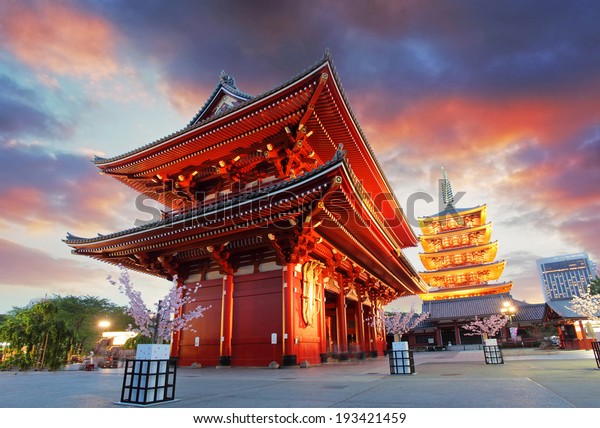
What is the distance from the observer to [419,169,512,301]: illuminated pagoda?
55.0 metres

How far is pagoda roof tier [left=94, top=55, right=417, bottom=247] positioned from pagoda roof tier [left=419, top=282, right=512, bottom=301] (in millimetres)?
40557

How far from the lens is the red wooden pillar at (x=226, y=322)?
16.2 meters

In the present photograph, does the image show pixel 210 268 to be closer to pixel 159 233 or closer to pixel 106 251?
pixel 159 233

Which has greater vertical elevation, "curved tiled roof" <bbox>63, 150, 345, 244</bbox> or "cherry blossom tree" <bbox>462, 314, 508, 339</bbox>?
"curved tiled roof" <bbox>63, 150, 345, 244</bbox>

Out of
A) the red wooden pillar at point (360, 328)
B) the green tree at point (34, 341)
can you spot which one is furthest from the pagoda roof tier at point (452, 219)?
the green tree at point (34, 341)

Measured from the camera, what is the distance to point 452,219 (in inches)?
2387

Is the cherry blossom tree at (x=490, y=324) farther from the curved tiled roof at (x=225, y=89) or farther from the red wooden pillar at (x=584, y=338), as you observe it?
the curved tiled roof at (x=225, y=89)

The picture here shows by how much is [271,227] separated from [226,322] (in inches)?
207

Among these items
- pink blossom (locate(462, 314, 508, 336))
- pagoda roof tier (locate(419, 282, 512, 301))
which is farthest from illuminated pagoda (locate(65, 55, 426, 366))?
pagoda roof tier (locate(419, 282, 512, 301))

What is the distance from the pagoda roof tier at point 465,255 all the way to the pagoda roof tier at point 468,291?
4.18m

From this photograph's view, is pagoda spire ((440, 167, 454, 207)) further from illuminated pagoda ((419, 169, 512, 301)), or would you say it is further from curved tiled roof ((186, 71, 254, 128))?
curved tiled roof ((186, 71, 254, 128))

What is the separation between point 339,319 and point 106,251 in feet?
43.1

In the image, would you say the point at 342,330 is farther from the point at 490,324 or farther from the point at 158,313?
the point at 490,324

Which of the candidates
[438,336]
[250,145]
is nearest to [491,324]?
[438,336]
